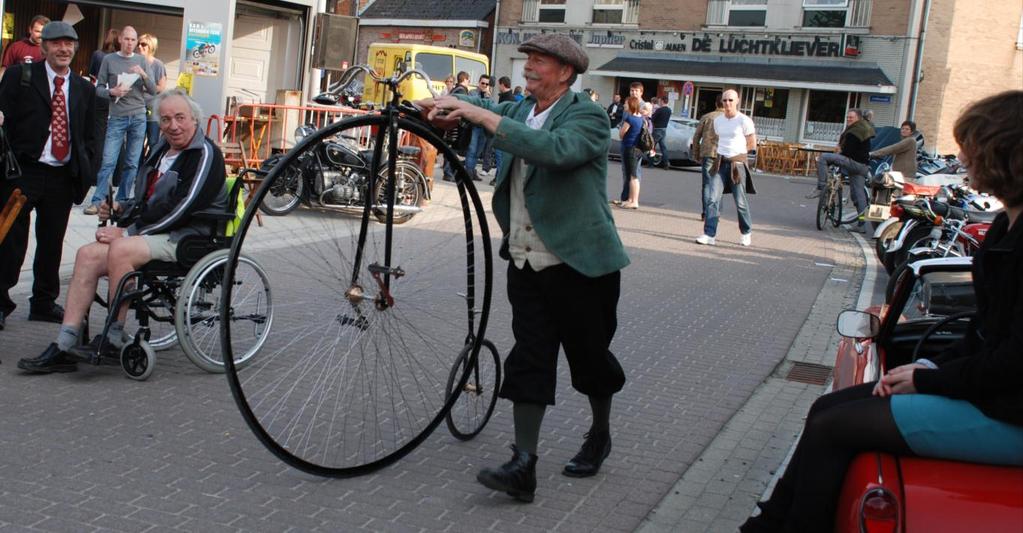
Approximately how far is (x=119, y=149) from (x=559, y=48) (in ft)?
31.5

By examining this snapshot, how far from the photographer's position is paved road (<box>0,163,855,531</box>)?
4508 mm

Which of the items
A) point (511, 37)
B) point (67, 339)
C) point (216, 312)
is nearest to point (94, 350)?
point (67, 339)

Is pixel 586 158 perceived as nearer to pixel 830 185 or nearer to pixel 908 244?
pixel 908 244

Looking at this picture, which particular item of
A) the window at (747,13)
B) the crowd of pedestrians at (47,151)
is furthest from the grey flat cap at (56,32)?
the window at (747,13)

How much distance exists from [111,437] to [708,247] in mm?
9953

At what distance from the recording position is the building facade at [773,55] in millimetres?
35938

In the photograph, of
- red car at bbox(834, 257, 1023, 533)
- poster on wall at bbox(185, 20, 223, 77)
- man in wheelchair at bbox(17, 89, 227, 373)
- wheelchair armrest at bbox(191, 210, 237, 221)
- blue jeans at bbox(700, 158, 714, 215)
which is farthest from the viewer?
poster on wall at bbox(185, 20, 223, 77)

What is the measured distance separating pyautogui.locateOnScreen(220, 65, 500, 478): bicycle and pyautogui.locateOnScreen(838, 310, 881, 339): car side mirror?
1596 mm

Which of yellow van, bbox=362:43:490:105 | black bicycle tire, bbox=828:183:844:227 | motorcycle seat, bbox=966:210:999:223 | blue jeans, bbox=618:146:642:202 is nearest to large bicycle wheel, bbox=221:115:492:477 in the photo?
motorcycle seat, bbox=966:210:999:223

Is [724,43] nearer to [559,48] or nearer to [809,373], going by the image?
[809,373]

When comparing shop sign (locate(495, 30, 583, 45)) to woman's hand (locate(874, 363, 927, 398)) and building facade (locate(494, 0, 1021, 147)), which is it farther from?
woman's hand (locate(874, 363, 927, 398))

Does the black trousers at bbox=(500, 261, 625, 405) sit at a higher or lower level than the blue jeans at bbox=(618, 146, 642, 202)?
lower

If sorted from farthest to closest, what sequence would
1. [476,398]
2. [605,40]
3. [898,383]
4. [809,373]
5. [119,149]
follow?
[605,40] → [119,149] → [809,373] → [476,398] → [898,383]

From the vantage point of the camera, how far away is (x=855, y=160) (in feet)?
59.0
